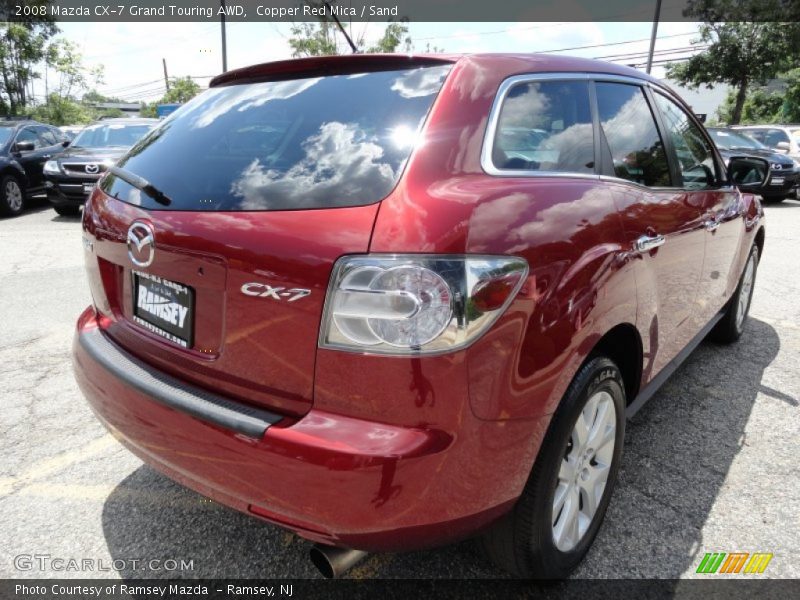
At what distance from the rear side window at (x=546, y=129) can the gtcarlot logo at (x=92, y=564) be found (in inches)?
69.6

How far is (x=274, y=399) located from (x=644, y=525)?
63.5 inches

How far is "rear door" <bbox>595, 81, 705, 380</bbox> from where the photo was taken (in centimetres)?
221

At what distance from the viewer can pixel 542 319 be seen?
1.61 meters

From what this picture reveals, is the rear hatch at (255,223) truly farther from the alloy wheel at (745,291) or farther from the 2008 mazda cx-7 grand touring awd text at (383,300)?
the alloy wheel at (745,291)

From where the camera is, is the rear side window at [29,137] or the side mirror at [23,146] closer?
the side mirror at [23,146]

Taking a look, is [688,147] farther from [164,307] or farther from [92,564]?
[92,564]

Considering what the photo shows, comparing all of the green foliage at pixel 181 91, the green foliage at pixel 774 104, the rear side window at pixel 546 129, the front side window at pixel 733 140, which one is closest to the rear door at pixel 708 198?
the rear side window at pixel 546 129

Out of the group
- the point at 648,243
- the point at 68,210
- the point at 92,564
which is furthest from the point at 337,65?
the point at 68,210

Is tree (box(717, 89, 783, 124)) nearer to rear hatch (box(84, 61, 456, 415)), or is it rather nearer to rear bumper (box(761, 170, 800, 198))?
rear bumper (box(761, 170, 800, 198))

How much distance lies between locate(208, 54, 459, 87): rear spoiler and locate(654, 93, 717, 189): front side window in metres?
1.47

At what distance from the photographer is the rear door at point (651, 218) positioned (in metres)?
2.21

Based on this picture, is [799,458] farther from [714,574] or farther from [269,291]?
[269,291]

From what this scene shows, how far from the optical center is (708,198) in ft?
9.82

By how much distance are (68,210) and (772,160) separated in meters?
14.1
